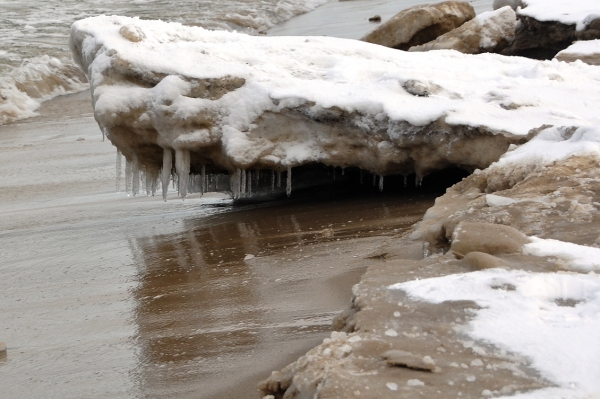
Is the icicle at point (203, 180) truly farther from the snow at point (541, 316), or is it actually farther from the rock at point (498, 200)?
the snow at point (541, 316)

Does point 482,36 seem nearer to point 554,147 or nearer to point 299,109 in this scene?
point 299,109

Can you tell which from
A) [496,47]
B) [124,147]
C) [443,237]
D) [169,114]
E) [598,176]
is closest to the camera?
[443,237]

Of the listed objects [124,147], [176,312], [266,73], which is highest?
[266,73]

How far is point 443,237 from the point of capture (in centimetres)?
377

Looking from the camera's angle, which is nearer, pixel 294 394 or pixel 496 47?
pixel 294 394

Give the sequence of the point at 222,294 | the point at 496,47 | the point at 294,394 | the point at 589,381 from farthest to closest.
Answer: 1. the point at 496,47
2. the point at 222,294
3. the point at 294,394
4. the point at 589,381

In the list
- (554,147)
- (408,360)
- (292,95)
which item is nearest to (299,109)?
(292,95)

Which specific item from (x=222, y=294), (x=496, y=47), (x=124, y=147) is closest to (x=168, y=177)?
(x=124, y=147)

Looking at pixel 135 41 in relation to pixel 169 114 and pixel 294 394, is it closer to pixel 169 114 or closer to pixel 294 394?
pixel 169 114

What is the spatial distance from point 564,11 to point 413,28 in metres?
1.92

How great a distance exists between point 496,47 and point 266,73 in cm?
506

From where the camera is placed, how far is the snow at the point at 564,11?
9711 millimetres

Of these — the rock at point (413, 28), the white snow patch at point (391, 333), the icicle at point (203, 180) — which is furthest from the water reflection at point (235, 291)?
the rock at point (413, 28)

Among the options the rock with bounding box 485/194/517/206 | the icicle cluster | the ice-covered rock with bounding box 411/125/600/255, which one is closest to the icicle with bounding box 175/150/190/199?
the icicle cluster
